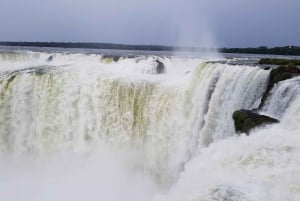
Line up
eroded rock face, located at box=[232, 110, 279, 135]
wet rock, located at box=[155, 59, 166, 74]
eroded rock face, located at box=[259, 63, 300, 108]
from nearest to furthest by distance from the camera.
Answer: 1. eroded rock face, located at box=[232, 110, 279, 135]
2. eroded rock face, located at box=[259, 63, 300, 108]
3. wet rock, located at box=[155, 59, 166, 74]

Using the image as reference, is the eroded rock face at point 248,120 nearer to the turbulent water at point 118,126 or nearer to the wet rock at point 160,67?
the turbulent water at point 118,126

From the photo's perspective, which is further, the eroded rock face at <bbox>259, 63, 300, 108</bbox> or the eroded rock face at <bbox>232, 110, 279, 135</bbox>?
the eroded rock face at <bbox>259, 63, 300, 108</bbox>

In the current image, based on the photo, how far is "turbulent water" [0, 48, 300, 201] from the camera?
12008 mm

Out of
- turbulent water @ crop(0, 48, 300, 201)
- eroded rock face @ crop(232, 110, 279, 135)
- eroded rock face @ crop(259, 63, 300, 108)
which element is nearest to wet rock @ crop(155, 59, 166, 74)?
turbulent water @ crop(0, 48, 300, 201)

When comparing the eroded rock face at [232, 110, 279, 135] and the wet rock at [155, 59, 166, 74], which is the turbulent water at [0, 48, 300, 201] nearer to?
the eroded rock face at [232, 110, 279, 135]

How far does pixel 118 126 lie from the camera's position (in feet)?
54.3

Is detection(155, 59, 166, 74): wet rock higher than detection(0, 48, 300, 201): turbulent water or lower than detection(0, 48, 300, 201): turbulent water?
higher

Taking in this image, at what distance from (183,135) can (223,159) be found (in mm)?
6388

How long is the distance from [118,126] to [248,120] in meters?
7.95

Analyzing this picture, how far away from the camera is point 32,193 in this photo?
48.3ft

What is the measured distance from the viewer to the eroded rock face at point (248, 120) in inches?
353

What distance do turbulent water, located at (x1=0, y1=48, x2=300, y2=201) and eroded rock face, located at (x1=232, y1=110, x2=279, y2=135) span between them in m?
0.21

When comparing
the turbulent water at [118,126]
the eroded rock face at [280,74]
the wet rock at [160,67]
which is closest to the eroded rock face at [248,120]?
the turbulent water at [118,126]

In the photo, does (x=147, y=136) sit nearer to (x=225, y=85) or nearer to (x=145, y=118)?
(x=145, y=118)
